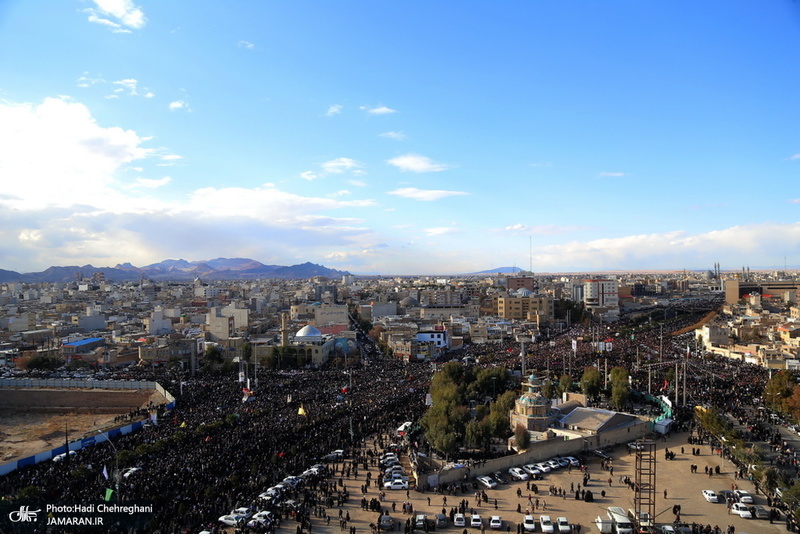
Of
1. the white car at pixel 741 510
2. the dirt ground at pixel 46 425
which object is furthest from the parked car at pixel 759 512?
the dirt ground at pixel 46 425

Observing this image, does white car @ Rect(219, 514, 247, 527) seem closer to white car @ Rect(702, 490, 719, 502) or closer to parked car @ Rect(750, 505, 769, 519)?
white car @ Rect(702, 490, 719, 502)

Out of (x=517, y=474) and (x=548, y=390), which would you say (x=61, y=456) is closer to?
(x=517, y=474)

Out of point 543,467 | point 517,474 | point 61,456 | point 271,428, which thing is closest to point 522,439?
point 543,467

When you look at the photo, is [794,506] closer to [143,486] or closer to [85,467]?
[143,486]

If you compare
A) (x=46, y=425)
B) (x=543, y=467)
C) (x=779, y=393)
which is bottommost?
(x=46, y=425)

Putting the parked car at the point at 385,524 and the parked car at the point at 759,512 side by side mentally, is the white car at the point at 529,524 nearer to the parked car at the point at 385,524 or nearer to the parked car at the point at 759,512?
the parked car at the point at 385,524
